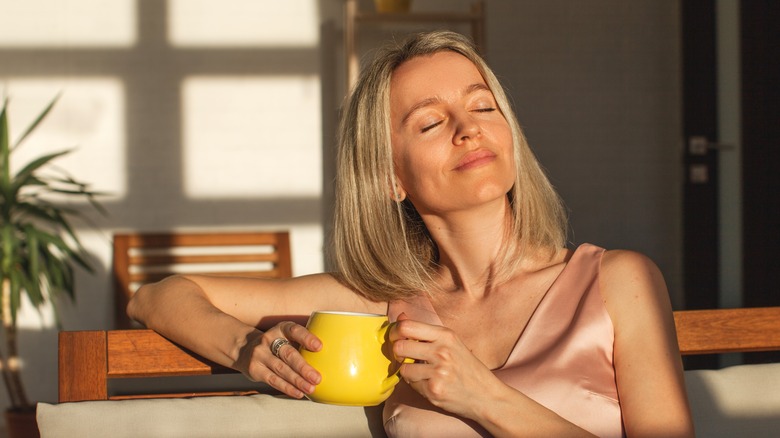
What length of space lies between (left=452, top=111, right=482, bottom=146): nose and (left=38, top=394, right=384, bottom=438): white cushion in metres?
0.43

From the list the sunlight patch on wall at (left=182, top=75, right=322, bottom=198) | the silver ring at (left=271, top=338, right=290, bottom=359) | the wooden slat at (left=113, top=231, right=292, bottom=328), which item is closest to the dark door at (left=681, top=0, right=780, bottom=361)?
the sunlight patch on wall at (left=182, top=75, right=322, bottom=198)

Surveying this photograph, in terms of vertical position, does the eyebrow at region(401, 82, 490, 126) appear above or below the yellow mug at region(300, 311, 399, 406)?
above

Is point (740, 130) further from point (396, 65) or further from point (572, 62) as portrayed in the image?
point (396, 65)

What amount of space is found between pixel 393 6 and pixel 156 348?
112 inches

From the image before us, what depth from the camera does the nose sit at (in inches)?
54.2

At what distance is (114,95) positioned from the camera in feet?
13.3

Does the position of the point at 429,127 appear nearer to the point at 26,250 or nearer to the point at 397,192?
the point at 397,192

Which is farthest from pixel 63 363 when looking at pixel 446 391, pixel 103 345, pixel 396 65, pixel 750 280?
pixel 750 280

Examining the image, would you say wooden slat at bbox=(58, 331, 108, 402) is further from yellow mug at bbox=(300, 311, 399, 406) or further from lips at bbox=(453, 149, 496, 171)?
Result: lips at bbox=(453, 149, 496, 171)

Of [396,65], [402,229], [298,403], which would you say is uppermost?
[396,65]

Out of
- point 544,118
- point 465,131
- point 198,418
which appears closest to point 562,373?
point 465,131

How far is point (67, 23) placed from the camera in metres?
4.01

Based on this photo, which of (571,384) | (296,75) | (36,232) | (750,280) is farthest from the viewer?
(296,75)

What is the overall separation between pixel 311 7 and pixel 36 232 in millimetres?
1541
